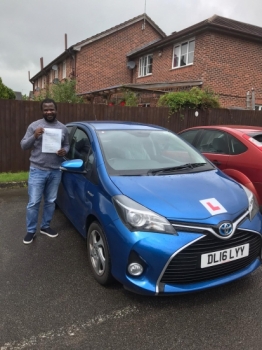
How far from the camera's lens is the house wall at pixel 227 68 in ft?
46.0

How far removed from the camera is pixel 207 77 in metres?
14.1

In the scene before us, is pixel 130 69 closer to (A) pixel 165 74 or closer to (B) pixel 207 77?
(A) pixel 165 74

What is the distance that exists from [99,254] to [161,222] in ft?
2.66

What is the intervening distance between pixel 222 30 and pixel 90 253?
46.8 feet

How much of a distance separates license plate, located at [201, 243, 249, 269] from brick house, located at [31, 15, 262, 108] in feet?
37.5

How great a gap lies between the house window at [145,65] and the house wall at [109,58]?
145 cm

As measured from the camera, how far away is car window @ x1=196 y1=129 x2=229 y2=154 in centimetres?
459

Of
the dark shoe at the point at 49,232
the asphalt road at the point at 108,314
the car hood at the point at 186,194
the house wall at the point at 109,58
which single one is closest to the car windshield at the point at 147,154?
the car hood at the point at 186,194

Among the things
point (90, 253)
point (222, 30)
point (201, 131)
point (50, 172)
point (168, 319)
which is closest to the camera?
point (168, 319)

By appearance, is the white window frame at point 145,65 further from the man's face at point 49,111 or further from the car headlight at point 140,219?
the car headlight at point 140,219

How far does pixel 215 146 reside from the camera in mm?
4754

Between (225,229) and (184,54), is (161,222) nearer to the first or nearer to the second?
(225,229)

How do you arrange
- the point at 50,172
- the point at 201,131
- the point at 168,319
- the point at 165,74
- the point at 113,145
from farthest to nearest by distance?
the point at 165,74 < the point at 201,131 < the point at 50,172 < the point at 113,145 < the point at 168,319

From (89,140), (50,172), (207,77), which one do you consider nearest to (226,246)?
(89,140)
